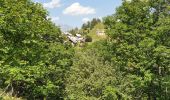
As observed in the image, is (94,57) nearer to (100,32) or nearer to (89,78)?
(89,78)

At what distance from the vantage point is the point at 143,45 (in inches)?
1730

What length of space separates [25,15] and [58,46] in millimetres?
13567

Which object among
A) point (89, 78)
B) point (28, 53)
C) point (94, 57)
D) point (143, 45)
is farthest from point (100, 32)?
point (89, 78)

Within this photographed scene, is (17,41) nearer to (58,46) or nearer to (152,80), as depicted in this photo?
(58,46)

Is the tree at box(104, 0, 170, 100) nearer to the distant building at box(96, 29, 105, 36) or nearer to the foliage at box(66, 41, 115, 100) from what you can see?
the foliage at box(66, 41, 115, 100)

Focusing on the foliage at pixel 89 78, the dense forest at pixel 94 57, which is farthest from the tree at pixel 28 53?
the foliage at pixel 89 78

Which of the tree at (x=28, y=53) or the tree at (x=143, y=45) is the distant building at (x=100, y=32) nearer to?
the tree at (x=28, y=53)

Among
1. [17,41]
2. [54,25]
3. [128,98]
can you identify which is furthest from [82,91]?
[54,25]

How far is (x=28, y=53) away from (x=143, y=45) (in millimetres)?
13782

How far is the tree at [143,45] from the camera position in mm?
44281

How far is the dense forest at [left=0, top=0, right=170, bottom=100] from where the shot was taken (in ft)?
124

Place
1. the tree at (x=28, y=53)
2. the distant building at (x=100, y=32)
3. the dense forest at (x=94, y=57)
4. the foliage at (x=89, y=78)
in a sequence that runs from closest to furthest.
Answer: the foliage at (x=89, y=78) < the dense forest at (x=94, y=57) < the tree at (x=28, y=53) < the distant building at (x=100, y=32)

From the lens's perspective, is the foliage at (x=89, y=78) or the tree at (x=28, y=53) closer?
the foliage at (x=89, y=78)

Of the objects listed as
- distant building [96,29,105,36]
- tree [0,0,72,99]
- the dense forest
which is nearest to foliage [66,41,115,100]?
the dense forest
